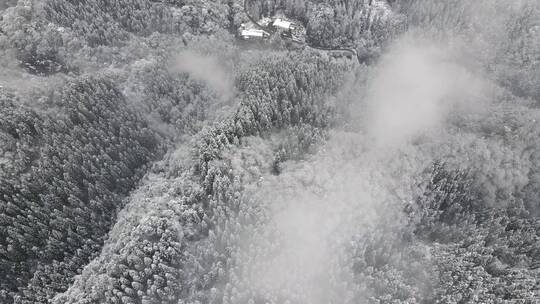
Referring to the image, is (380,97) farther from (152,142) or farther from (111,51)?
(111,51)

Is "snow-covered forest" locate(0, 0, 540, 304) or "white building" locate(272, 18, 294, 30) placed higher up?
"white building" locate(272, 18, 294, 30)

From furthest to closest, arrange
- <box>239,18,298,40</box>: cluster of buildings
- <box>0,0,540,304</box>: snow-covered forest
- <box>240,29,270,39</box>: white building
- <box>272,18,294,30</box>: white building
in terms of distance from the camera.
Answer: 1. <box>272,18,294,30</box>: white building
2. <box>239,18,298,40</box>: cluster of buildings
3. <box>240,29,270,39</box>: white building
4. <box>0,0,540,304</box>: snow-covered forest

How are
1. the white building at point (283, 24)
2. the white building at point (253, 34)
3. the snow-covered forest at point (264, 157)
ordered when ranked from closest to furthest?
1. the snow-covered forest at point (264, 157)
2. the white building at point (253, 34)
3. the white building at point (283, 24)

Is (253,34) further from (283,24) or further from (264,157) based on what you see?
(264,157)

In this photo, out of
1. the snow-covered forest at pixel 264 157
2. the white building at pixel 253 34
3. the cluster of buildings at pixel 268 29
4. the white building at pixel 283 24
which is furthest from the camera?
the white building at pixel 283 24

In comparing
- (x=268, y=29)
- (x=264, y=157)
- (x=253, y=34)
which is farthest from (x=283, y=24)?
(x=264, y=157)

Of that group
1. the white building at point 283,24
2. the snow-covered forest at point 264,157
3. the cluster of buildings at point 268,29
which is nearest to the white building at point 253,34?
the cluster of buildings at point 268,29

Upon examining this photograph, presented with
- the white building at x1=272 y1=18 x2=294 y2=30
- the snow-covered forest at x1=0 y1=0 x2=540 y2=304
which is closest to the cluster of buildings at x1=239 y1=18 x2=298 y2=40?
the white building at x1=272 y1=18 x2=294 y2=30

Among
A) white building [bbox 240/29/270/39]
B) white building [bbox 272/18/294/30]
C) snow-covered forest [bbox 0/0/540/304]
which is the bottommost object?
snow-covered forest [bbox 0/0/540/304]

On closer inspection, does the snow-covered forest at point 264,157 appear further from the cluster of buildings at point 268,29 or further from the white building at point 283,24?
the white building at point 283,24

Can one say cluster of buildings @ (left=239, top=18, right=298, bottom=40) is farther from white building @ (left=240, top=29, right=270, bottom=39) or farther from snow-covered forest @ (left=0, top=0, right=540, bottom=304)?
snow-covered forest @ (left=0, top=0, right=540, bottom=304)
